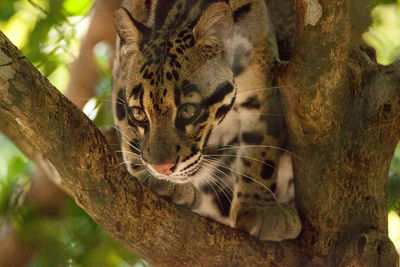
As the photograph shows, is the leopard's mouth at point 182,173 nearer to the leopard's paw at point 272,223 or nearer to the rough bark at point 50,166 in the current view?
the leopard's paw at point 272,223

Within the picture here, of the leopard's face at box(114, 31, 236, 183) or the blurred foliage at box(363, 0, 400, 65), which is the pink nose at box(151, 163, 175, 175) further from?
the blurred foliage at box(363, 0, 400, 65)

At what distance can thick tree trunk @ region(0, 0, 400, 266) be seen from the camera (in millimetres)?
2072

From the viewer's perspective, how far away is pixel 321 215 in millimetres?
2436

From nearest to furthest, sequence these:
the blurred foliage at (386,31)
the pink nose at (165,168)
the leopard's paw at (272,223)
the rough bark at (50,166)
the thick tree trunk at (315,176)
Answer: the thick tree trunk at (315,176) < the pink nose at (165,168) < the leopard's paw at (272,223) < the blurred foliage at (386,31) < the rough bark at (50,166)

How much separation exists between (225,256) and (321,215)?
0.43 metres

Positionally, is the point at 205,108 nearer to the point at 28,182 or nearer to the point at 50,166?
the point at 50,166

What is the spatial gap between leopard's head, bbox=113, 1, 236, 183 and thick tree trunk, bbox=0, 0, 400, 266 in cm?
22

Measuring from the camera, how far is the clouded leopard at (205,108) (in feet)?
7.61

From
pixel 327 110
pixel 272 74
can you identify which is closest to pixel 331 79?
pixel 327 110

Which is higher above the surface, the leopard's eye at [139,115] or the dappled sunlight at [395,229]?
the leopard's eye at [139,115]

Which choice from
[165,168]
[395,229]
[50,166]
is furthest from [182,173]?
[395,229]

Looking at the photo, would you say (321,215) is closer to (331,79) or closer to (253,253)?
(253,253)

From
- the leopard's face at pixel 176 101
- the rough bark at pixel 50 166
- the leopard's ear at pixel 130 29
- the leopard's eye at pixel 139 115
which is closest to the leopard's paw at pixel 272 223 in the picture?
the leopard's face at pixel 176 101

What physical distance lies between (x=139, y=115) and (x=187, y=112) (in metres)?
0.20
